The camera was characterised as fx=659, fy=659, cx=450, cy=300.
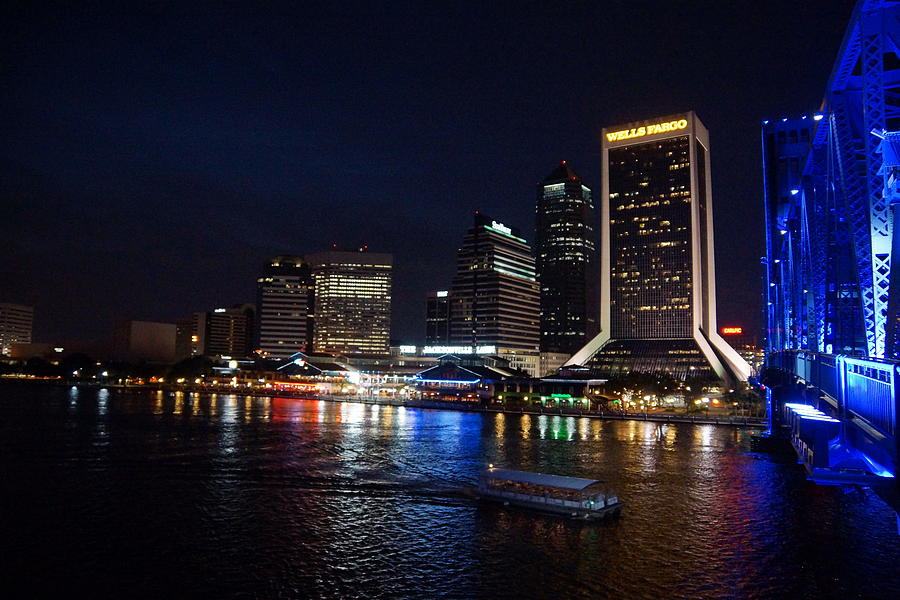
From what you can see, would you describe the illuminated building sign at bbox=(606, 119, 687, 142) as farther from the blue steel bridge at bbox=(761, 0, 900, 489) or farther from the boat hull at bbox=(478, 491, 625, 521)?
the boat hull at bbox=(478, 491, 625, 521)

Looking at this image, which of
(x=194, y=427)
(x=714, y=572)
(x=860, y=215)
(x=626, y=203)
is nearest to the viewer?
(x=860, y=215)

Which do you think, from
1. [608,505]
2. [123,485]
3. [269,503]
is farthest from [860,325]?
[123,485]

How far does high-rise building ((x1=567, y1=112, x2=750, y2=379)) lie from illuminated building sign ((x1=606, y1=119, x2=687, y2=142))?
27 centimetres

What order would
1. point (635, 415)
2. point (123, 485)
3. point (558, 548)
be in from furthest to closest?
point (635, 415) < point (123, 485) < point (558, 548)

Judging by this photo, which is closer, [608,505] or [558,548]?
[558,548]

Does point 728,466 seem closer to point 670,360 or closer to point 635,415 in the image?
point 635,415

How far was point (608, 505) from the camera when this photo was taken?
127 ft

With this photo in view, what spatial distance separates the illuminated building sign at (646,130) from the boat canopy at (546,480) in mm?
166318

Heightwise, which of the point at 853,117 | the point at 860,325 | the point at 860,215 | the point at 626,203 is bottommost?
the point at 860,325

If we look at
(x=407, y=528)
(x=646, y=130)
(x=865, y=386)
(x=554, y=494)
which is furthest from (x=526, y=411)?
(x=865, y=386)

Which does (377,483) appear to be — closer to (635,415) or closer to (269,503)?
(269,503)

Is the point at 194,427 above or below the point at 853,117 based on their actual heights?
below

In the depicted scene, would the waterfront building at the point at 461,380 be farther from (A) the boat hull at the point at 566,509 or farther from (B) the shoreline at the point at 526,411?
(A) the boat hull at the point at 566,509

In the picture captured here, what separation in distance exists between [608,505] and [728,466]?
82.7 ft
